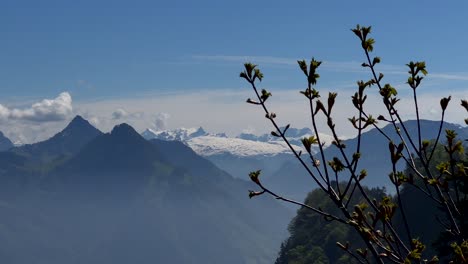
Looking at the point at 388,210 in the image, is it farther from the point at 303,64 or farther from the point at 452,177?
the point at 303,64

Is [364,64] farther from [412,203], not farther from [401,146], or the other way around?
[412,203]

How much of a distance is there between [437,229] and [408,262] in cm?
11759

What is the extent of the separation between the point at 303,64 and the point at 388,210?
1.62 meters

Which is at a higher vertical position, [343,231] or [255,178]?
[255,178]

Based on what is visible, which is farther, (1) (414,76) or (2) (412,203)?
(2) (412,203)

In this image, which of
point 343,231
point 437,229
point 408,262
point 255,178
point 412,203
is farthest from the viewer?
point 343,231

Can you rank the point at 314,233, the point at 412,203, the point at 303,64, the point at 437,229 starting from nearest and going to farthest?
the point at 303,64 < the point at 437,229 < the point at 412,203 < the point at 314,233

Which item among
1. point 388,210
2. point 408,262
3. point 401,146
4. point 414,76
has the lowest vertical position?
point 408,262

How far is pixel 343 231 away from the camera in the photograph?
139500 mm

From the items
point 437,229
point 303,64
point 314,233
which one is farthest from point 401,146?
point 314,233

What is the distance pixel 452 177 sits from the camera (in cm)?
555

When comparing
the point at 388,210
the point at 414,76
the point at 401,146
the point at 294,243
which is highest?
the point at 414,76

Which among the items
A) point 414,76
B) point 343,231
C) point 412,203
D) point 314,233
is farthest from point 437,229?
point 414,76

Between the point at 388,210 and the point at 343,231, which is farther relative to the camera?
the point at 343,231
